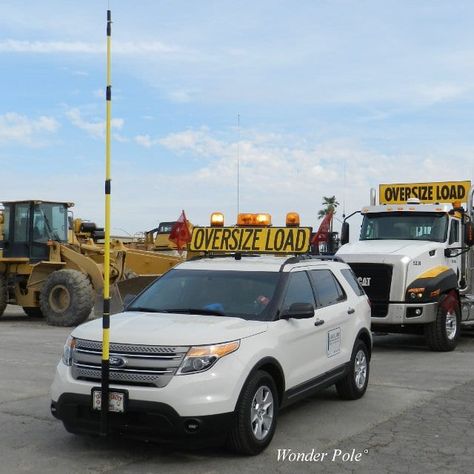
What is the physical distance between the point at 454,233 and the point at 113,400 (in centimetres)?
944

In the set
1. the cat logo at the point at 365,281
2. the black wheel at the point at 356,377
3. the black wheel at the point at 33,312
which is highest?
the cat logo at the point at 365,281

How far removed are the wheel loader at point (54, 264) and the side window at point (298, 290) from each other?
9.53 m

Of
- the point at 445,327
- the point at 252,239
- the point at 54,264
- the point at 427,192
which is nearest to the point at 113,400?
the point at 252,239

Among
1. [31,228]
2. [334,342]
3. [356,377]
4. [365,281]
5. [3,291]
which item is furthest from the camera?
[3,291]

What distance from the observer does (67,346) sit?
588 cm

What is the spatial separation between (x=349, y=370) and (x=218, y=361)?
2735 millimetres

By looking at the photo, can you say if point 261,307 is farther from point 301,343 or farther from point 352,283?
point 352,283

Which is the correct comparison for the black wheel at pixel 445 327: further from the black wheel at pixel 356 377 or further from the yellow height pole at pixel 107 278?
the yellow height pole at pixel 107 278

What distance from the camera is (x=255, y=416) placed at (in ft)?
18.5

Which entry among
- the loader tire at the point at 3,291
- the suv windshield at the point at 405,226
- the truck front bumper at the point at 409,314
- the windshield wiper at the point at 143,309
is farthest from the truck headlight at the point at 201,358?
the loader tire at the point at 3,291

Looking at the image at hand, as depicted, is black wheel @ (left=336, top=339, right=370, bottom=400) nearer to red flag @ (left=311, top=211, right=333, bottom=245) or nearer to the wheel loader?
red flag @ (left=311, top=211, right=333, bottom=245)

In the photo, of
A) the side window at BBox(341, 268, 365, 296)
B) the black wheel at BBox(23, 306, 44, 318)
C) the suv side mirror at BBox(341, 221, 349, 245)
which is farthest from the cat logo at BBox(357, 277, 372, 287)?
the black wheel at BBox(23, 306, 44, 318)

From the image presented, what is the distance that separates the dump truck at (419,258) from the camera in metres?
12.0

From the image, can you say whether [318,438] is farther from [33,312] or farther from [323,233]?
[33,312]
